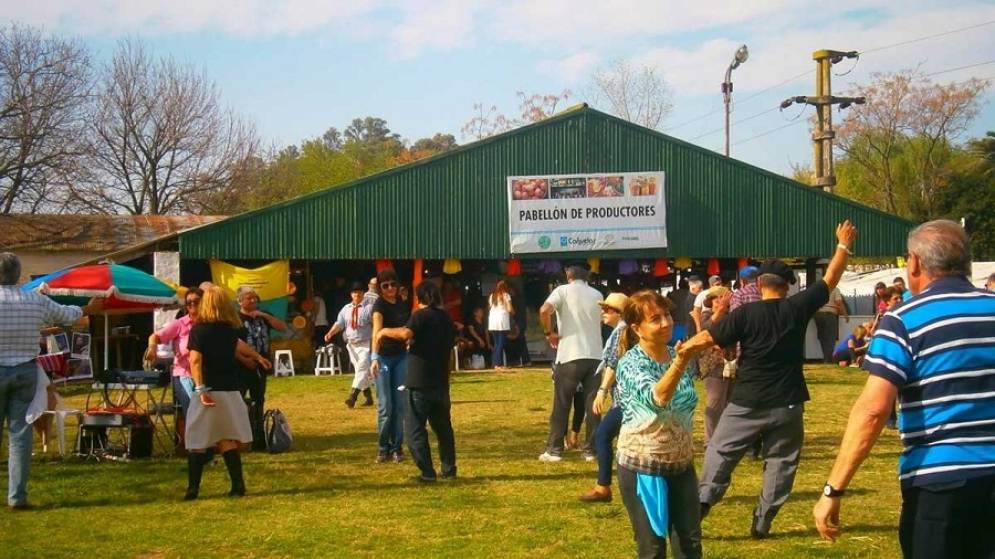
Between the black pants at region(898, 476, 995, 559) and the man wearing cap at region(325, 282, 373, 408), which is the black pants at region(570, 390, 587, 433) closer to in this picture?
the man wearing cap at region(325, 282, 373, 408)

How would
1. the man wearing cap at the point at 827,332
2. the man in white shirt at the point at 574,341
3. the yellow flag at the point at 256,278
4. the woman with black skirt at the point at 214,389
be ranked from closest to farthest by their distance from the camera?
the woman with black skirt at the point at 214,389
the man in white shirt at the point at 574,341
the yellow flag at the point at 256,278
the man wearing cap at the point at 827,332

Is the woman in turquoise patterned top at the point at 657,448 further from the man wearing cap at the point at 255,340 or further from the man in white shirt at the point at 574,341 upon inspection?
the man wearing cap at the point at 255,340

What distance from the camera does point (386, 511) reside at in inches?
333

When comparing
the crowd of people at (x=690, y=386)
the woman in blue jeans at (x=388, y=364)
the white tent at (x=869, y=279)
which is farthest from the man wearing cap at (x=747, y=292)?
the white tent at (x=869, y=279)

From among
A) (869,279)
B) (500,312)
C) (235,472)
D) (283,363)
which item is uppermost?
(869,279)

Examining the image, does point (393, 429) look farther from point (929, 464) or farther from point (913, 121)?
point (913, 121)

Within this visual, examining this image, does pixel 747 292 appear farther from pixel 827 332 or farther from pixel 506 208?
pixel 827 332

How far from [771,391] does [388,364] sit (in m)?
4.47

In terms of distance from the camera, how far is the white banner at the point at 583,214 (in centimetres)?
2559

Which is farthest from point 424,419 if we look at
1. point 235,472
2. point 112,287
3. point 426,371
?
point 112,287

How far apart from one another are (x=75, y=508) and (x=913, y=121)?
168ft

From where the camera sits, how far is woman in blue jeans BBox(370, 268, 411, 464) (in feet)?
34.1

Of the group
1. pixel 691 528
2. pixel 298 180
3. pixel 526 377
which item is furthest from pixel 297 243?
pixel 298 180

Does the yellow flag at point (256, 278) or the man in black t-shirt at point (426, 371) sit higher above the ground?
the yellow flag at point (256, 278)
